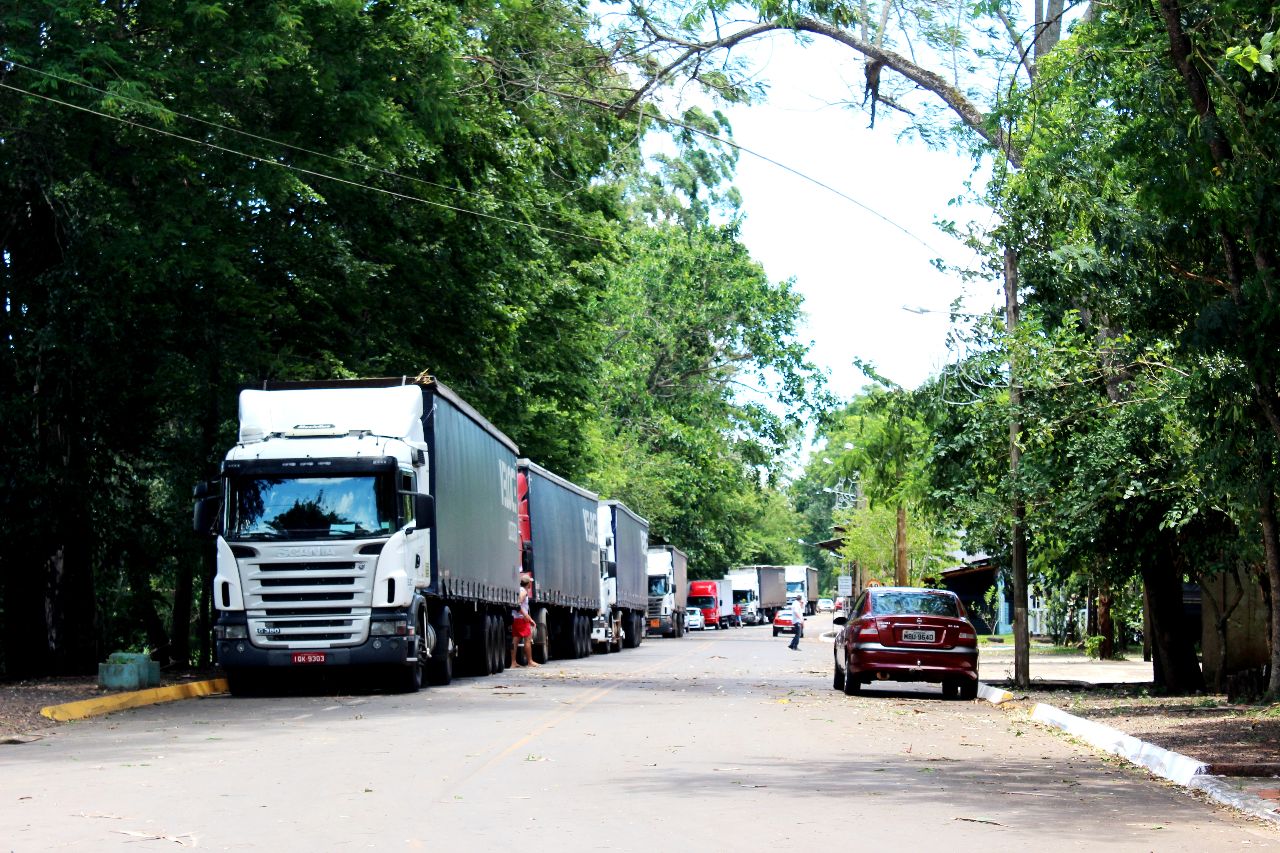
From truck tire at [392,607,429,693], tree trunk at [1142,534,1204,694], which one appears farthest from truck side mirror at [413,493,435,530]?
tree trunk at [1142,534,1204,694]

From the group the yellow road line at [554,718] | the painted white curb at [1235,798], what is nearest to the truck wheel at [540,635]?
the yellow road line at [554,718]

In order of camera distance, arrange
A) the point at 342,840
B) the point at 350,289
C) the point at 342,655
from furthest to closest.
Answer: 1. the point at 350,289
2. the point at 342,655
3. the point at 342,840

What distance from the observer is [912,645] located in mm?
24141

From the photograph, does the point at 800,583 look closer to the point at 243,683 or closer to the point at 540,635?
the point at 540,635

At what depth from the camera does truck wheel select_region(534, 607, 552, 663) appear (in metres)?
37.9

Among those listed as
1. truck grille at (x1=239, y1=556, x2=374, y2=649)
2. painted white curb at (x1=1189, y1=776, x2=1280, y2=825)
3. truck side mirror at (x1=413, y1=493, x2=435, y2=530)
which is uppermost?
truck side mirror at (x1=413, y1=493, x2=435, y2=530)

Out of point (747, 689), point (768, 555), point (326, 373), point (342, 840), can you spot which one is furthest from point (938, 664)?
point (768, 555)

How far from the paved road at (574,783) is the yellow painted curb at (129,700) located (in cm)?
41

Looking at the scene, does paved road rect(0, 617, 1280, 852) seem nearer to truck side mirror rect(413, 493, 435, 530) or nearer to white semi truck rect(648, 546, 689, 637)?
truck side mirror rect(413, 493, 435, 530)

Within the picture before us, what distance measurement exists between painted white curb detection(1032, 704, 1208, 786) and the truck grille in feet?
29.4

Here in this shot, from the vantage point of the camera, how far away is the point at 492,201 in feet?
96.9

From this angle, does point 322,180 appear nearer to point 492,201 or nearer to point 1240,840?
point 492,201

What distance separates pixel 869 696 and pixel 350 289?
1087 centimetres

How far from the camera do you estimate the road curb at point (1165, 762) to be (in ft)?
36.1
